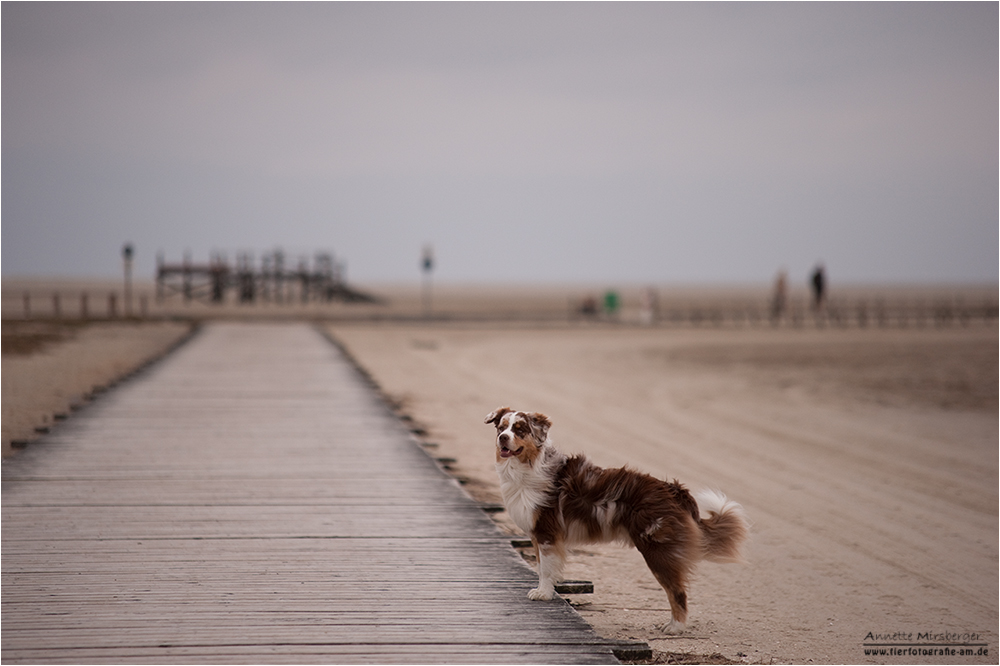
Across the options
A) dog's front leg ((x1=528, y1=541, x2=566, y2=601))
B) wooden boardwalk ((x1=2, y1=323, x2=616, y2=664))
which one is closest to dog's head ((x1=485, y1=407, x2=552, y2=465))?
dog's front leg ((x1=528, y1=541, x2=566, y2=601))

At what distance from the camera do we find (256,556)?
4.92 metres

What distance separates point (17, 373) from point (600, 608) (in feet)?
44.5

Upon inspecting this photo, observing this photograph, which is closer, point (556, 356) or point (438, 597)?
point (438, 597)

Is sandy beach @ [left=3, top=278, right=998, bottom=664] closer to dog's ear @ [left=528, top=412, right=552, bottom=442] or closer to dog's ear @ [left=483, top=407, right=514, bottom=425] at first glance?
dog's ear @ [left=528, top=412, right=552, bottom=442]

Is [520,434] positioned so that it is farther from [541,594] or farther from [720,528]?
[720,528]

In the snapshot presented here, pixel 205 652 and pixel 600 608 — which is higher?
pixel 205 652

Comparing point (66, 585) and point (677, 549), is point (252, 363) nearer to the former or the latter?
point (66, 585)

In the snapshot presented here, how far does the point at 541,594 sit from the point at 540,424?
85 centimetres

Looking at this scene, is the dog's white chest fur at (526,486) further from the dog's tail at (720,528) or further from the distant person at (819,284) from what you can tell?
the distant person at (819,284)

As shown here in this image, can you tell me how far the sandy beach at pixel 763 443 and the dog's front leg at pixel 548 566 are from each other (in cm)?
53

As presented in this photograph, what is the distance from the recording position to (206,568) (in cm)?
466

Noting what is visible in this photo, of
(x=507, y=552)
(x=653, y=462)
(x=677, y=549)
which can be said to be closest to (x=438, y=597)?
(x=507, y=552)

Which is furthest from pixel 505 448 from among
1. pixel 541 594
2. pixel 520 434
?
pixel 541 594

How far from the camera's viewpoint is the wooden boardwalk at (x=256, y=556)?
12.2 feet
